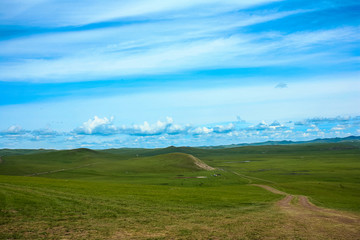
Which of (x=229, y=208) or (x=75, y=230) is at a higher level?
(x=75, y=230)

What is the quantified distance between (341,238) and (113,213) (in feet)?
79.6

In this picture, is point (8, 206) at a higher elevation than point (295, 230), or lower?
higher

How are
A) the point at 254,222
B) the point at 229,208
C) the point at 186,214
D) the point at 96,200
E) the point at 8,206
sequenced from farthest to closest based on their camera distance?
1. the point at 229,208
2. the point at 96,200
3. the point at 186,214
4. the point at 254,222
5. the point at 8,206

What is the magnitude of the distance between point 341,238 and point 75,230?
2532cm

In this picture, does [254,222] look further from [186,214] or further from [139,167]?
[139,167]

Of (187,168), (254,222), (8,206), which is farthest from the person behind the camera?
(187,168)

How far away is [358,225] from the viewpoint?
33062 mm

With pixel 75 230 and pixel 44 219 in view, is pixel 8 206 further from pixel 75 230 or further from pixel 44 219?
pixel 75 230

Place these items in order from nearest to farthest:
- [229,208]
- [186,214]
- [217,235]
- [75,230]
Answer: [75,230] → [217,235] → [186,214] → [229,208]

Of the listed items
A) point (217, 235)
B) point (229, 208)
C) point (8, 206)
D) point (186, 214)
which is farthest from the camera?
point (229, 208)

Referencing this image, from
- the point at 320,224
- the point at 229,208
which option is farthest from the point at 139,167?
the point at 320,224

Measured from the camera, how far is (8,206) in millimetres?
28953

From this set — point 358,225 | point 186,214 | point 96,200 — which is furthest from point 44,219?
point 358,225

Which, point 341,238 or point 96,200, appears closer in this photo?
point 341,238
